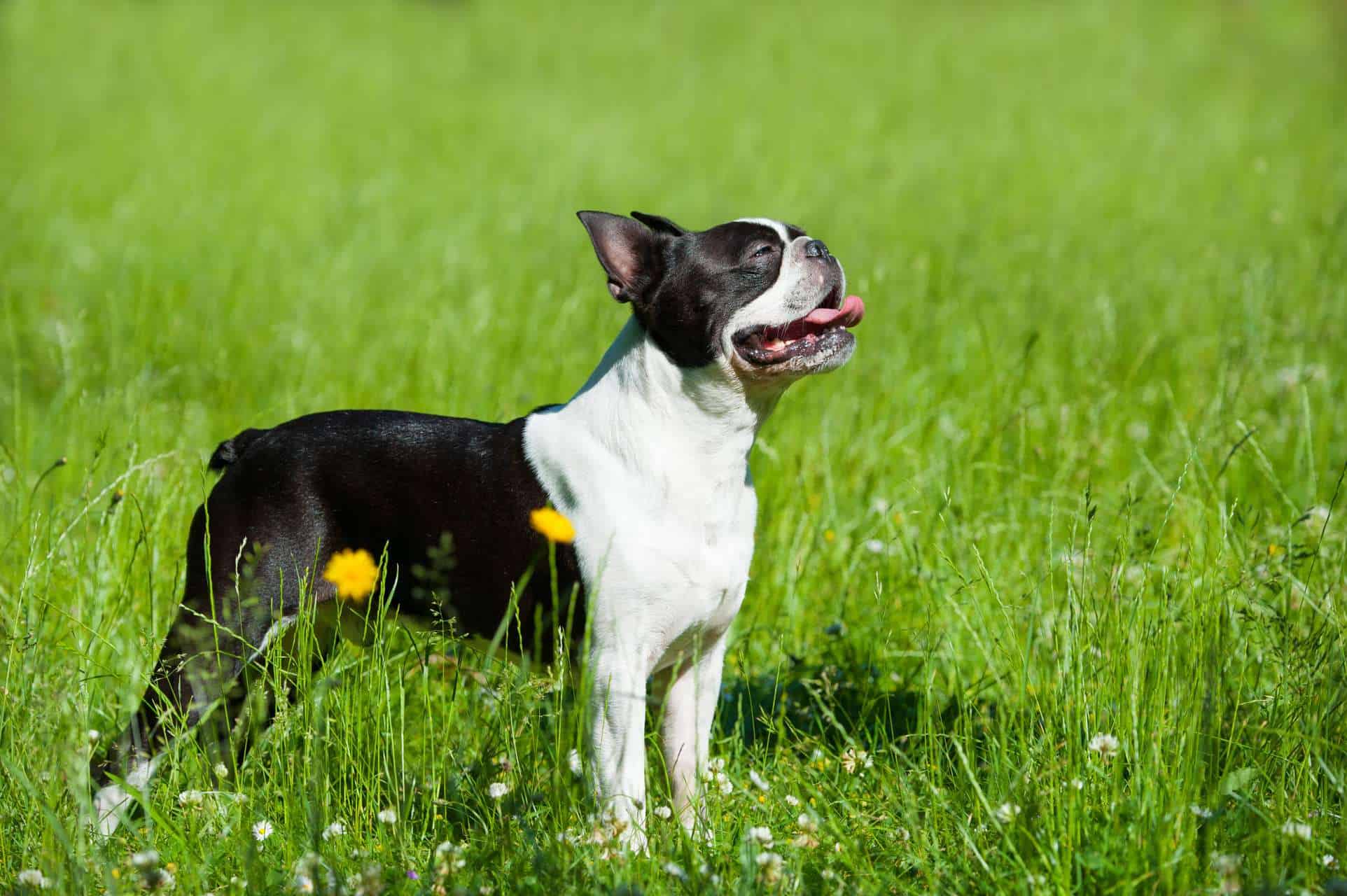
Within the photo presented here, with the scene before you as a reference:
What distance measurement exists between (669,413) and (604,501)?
0.26m

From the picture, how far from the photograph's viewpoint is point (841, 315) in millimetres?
3271

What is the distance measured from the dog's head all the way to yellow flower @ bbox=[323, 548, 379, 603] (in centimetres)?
86

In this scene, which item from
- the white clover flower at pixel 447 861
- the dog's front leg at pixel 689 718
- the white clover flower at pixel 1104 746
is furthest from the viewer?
the dog's front leg at pixel 689 718

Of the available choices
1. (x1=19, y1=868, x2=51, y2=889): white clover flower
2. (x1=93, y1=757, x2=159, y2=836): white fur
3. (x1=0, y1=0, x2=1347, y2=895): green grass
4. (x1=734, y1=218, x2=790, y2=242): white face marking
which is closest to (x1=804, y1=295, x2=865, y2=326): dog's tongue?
(x1=734, y1=218, x2=790, y2=242): white face marking

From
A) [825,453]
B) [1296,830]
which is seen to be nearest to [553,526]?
[1296,830]

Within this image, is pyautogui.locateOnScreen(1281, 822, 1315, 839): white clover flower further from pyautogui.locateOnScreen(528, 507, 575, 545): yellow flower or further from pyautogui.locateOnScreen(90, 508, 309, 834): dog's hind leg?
pyautogui.locateOnScreen(90, 508, 309, 834): dog's hind leg

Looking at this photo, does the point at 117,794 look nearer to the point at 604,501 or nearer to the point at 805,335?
the point at 604,501

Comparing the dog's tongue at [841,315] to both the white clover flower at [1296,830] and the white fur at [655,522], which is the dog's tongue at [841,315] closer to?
the white fur at [655,522]

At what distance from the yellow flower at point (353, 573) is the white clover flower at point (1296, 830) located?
1865mm

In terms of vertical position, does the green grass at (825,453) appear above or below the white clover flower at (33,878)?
above

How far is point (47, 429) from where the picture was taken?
4395mm

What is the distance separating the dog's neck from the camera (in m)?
2.96

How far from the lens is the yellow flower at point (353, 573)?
2.83 metres

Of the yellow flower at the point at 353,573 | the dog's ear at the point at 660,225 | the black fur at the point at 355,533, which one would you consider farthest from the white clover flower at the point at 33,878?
the dog's ear at the point at 660,225
